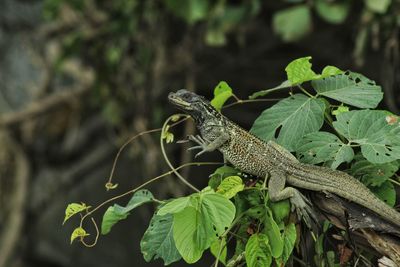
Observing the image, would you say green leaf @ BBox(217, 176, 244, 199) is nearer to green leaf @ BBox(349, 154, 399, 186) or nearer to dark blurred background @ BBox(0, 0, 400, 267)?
green leaf @ BBox(349, 154, 399, 186)

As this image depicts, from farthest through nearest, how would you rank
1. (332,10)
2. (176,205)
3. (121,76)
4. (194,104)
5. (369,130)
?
(121,76) → (332,10) → (194,104) → (369,130) → (176,205)

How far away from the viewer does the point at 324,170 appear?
4.64 feet

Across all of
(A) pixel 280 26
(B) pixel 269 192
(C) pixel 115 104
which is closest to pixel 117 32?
(C) pixel 115 104

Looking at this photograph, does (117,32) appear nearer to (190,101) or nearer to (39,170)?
(39,170)

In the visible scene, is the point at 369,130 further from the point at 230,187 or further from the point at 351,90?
the point at 230,187

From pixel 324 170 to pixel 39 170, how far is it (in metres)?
3.94

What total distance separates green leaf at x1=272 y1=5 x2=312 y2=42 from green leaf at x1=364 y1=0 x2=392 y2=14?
0.25 metres

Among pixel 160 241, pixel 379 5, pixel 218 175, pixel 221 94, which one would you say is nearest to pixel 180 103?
pixel 221 94

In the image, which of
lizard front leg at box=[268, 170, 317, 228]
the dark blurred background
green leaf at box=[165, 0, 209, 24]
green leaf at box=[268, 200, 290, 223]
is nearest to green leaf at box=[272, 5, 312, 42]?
the dark blurred background

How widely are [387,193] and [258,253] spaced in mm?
277

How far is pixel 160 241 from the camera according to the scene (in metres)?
1.36

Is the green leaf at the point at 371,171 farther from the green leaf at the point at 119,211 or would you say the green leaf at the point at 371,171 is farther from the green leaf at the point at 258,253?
the green leaf at the point at 119,211

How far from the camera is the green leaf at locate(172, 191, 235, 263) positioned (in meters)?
1.22

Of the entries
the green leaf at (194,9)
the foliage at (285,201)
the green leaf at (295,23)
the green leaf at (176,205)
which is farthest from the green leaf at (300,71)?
the green leaf at (194,9)
